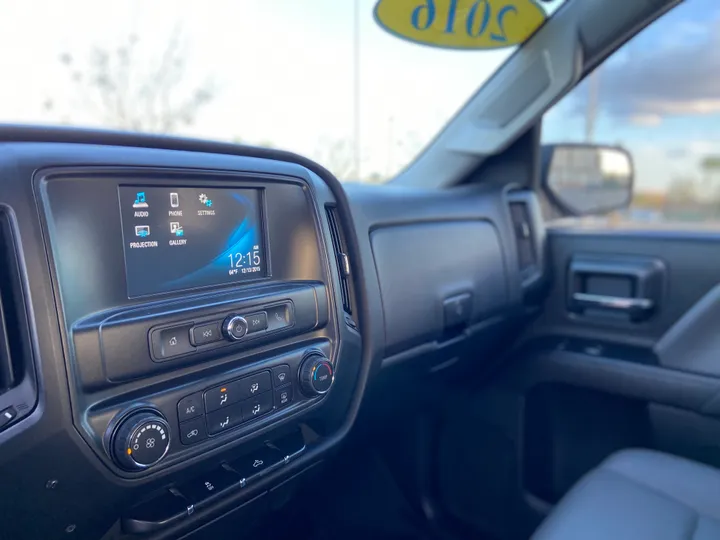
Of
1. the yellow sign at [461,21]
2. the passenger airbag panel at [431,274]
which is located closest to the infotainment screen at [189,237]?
the passenger airbag panel at [431,274]

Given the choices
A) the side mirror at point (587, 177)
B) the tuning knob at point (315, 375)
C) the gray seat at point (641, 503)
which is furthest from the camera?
the side mirror at point (587, 177)

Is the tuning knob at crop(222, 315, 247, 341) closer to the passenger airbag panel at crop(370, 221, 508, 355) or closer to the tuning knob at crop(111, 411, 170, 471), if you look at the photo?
the tuning knob at crop(111, 411, 170, 471)

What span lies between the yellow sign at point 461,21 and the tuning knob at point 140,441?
1.31 metres

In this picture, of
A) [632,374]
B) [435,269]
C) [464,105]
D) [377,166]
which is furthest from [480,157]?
[632,374]

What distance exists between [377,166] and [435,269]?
48 centimetres

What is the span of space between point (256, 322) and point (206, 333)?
0.11 meters

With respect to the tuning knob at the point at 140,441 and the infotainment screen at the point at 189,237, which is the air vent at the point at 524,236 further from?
the tuning knob at the point at 140,441

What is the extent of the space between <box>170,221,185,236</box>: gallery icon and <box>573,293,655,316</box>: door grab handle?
61.3 inches

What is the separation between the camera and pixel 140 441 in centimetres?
91

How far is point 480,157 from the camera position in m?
2.11

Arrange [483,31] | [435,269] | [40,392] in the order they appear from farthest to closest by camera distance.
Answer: [483,31]
[435,269]
[40,392]

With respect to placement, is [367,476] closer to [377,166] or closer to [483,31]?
[377,166]

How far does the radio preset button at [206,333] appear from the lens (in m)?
1.00

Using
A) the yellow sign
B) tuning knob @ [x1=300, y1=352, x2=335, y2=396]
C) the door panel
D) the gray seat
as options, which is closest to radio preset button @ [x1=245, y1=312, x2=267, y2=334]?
tuning knob @ [x1=300, y1=352, x2=335, y2=396]
